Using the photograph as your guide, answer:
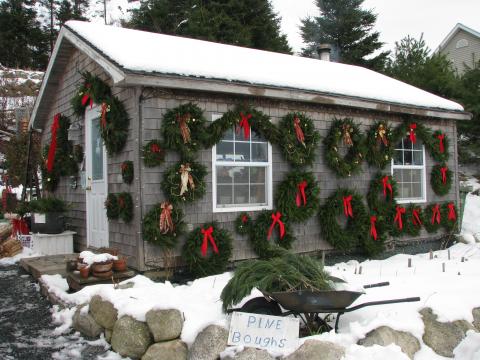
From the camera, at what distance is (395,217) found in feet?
26.5

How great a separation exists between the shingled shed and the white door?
3 cm

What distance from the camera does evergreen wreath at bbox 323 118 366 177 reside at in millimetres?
7246

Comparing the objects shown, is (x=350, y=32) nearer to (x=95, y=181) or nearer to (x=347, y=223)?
(x=347, y=223)

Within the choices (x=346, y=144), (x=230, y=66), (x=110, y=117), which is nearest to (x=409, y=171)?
(x=346, y=144)

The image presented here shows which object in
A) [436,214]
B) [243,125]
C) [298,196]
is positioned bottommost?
[436,214]

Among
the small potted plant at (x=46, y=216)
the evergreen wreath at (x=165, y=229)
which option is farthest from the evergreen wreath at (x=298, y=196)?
the small potted plant at (x=46, y=216)

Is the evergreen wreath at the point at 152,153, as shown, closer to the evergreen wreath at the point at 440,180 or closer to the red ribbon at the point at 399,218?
the red ribbon at the point at 399,218

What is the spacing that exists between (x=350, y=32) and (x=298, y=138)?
57.4ft

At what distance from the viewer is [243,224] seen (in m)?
6.38

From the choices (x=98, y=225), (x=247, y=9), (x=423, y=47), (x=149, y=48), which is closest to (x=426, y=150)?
(x=149, y=48)

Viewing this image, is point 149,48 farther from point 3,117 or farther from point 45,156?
point 3,117

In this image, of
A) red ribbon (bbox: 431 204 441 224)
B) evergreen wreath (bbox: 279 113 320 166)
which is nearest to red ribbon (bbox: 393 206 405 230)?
red ribbon (bbox: 431 204 441 224)

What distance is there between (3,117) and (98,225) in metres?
14.4

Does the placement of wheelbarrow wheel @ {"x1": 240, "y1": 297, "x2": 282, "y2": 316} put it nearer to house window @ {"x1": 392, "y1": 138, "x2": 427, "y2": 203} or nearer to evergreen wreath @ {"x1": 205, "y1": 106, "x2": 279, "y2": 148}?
evergreen wreath @ {"x1": 205, "y1": 106, "x2": 279, "y2": 148}
